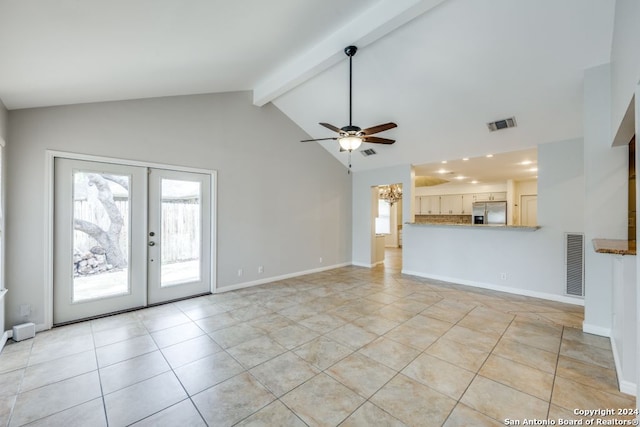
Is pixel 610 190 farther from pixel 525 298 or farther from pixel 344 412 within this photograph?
pixel 344 412

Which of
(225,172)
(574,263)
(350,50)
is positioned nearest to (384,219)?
(574,263)

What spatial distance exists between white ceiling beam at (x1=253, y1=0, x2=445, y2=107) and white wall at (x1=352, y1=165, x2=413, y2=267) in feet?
11.6

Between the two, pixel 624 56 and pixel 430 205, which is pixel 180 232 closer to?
pixel 624 56

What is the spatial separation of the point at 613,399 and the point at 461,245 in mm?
3783

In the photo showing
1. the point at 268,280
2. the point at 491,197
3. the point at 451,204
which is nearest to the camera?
the point at 268,280

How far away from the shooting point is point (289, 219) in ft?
19.9

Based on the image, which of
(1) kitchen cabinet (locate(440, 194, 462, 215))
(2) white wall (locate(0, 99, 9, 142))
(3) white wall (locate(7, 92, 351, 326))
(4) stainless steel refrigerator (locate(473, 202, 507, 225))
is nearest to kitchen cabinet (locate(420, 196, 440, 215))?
(1) kitchen cabinet (locate(440, 194, 462, 215))

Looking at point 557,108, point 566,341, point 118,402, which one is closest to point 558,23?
point 557,108

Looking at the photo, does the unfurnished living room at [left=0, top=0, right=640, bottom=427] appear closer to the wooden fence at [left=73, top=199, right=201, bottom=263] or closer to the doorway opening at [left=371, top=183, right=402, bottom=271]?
the wooden fence at [left=73, top=199, right=201, bottom=263]

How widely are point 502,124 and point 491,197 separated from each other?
17.0 ft

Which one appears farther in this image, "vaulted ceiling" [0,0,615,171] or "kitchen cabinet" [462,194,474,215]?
"kitchen cabinet" [462,194,474,215]

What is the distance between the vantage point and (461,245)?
5.71 meters

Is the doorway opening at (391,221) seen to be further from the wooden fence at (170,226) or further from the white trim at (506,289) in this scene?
the wooden fence at (170,226)

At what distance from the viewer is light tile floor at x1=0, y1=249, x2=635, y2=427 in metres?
1.95
